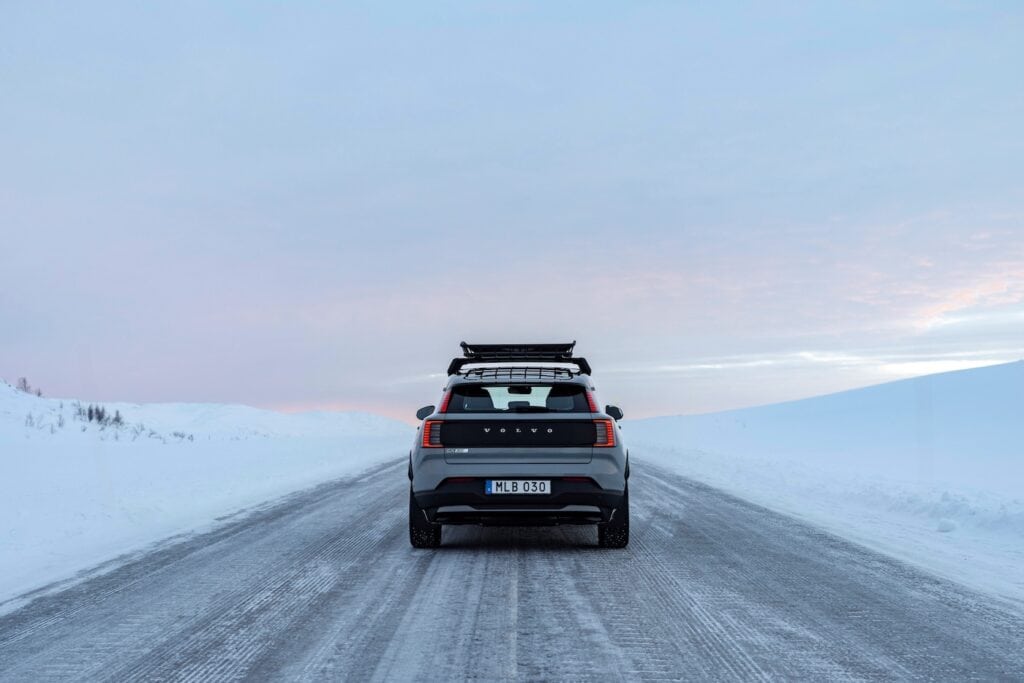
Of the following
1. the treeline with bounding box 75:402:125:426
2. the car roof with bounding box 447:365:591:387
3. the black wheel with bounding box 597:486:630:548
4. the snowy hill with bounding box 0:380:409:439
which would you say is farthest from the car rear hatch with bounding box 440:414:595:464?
the snowy hill with bounding box 0:380:409:439

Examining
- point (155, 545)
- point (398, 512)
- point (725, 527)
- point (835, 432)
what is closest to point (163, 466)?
point (398, 512)

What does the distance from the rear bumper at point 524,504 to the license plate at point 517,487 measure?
0.04 metres

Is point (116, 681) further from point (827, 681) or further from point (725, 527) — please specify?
point (725, 527)

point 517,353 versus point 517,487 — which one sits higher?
point 517,353

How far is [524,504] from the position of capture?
7680mm

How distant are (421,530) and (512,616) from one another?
2.96 metres

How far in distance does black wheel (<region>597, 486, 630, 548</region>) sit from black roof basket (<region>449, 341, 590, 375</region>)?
186 cm

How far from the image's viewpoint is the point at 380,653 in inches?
176

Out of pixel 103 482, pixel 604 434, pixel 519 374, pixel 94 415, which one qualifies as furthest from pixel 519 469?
pixel 94 415

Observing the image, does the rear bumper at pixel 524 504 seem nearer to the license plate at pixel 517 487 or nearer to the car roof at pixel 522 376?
the license plate at pixel 517 487

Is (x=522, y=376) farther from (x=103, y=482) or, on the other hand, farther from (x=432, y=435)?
(x=103, y=482)

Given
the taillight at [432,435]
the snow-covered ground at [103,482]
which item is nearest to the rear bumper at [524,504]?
the taillight at [432,435]

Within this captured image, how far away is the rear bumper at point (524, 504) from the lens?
768cm

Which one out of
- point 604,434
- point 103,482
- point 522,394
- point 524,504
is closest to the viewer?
point 524,504
